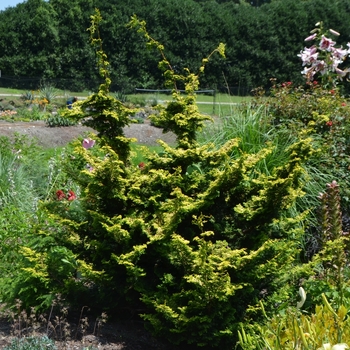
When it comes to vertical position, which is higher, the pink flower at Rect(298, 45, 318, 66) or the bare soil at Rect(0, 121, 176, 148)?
the pink flower at Rect(298, 45, 318, 66)

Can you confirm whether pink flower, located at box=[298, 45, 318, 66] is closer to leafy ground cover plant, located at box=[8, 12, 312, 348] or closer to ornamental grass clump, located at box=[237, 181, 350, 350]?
ornamental grass clump, located at box=[237, 181, 350, 350]

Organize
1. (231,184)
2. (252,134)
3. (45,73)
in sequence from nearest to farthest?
(231,184) < (252,134) < (45,73)

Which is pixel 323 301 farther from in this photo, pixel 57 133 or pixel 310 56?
pixel 57 133

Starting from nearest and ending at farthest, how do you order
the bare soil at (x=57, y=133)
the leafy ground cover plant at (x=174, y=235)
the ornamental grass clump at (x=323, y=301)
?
the ornamental grass clump at (x=323, y=301)
the leafy ground cover plant at (x=174, y=235)
the bare soil at (x=57, y=133)

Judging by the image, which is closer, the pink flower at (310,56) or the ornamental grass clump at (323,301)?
the ornamental grass clump at (323,301)

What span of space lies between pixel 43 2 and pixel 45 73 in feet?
10.7

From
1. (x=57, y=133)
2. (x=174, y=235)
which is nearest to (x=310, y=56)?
(x=174, y=235)

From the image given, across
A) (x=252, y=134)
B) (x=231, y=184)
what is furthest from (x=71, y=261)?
(x=252, y=134)

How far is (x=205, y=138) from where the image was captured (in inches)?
249

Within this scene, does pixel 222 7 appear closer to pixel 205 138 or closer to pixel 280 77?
pixel 280 77

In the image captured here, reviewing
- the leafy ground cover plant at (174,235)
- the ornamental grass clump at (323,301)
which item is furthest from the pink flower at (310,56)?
the leafy ground cover plant at (174,235)

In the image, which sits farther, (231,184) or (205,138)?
(205,138)

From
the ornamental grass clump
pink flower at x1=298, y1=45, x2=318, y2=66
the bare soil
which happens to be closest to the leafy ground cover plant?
the ornamental grass clump

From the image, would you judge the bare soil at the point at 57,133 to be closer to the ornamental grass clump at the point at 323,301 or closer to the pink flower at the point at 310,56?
the pink flower at the point at 310,56
